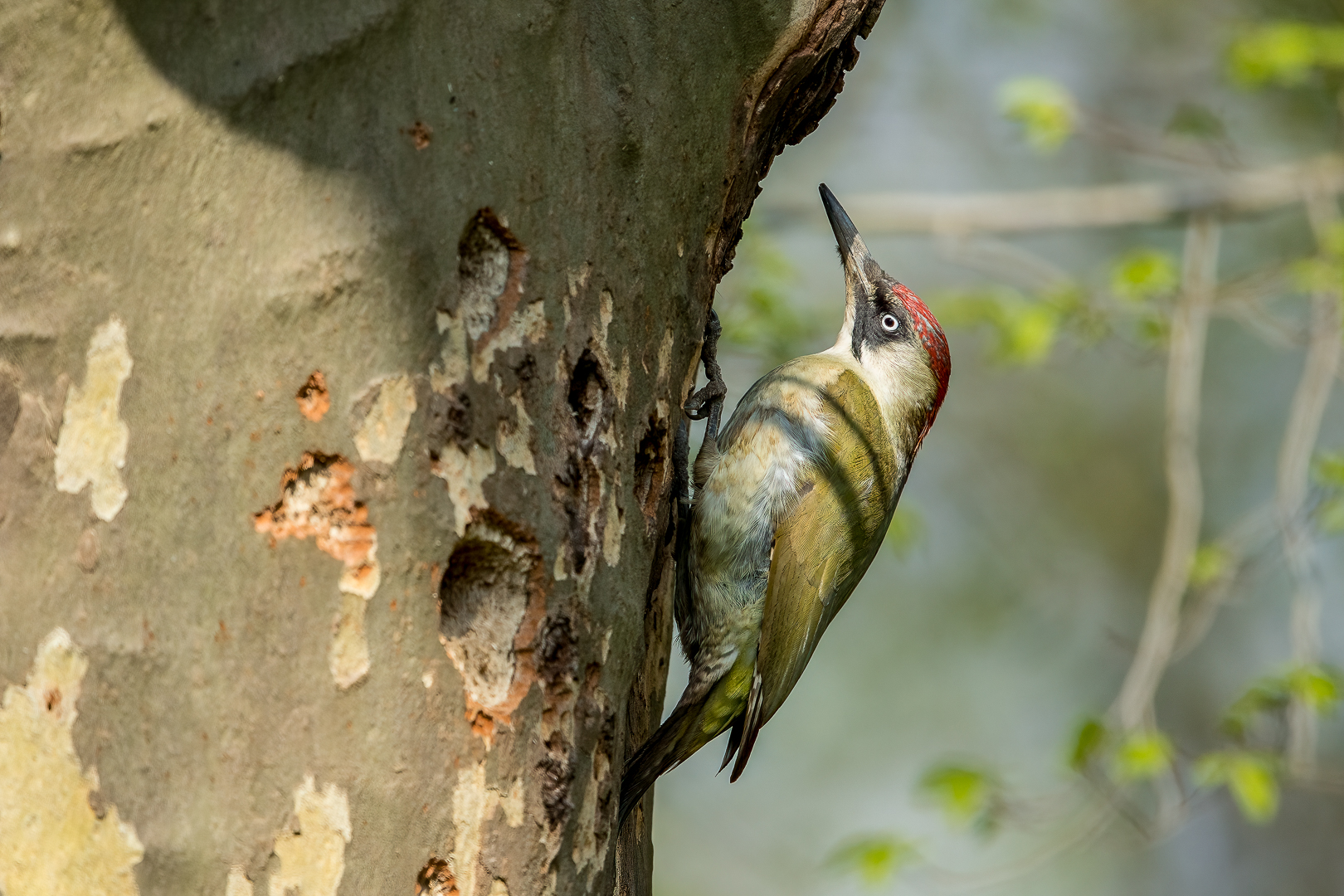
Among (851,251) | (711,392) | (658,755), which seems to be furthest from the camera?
(851,251)

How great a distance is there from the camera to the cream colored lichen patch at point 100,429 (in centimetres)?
147

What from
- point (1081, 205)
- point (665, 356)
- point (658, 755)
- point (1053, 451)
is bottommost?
point (1053, 451)

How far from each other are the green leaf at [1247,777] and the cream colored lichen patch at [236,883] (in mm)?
3722

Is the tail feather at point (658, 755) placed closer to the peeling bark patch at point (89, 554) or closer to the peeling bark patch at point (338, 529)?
the peeling bark patch at point (338, 529)

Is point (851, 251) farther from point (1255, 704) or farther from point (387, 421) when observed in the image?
point (387, 421)

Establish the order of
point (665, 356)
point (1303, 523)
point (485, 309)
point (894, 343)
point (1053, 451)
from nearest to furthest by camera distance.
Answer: point (485, 309) → point (665, 356) → point (894, 343) → point (1303, 523) → point (1053, 451)

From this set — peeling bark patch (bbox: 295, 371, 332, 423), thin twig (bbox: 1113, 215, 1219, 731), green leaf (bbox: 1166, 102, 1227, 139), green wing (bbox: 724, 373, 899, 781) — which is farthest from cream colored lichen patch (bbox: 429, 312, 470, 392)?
green leaf (bbox: 1166, 102, 1227, 139)

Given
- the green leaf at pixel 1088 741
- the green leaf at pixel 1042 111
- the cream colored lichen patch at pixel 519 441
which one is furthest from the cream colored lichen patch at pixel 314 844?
the green leaf at pixel 1042 111

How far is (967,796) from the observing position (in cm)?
455

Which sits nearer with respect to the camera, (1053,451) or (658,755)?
(658,755)

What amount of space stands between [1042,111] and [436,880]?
4.45 metres

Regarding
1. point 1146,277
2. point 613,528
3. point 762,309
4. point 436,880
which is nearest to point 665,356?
point 613,528

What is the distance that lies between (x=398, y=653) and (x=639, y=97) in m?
0.90

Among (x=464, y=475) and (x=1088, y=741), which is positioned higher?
(x=464, y=475)
